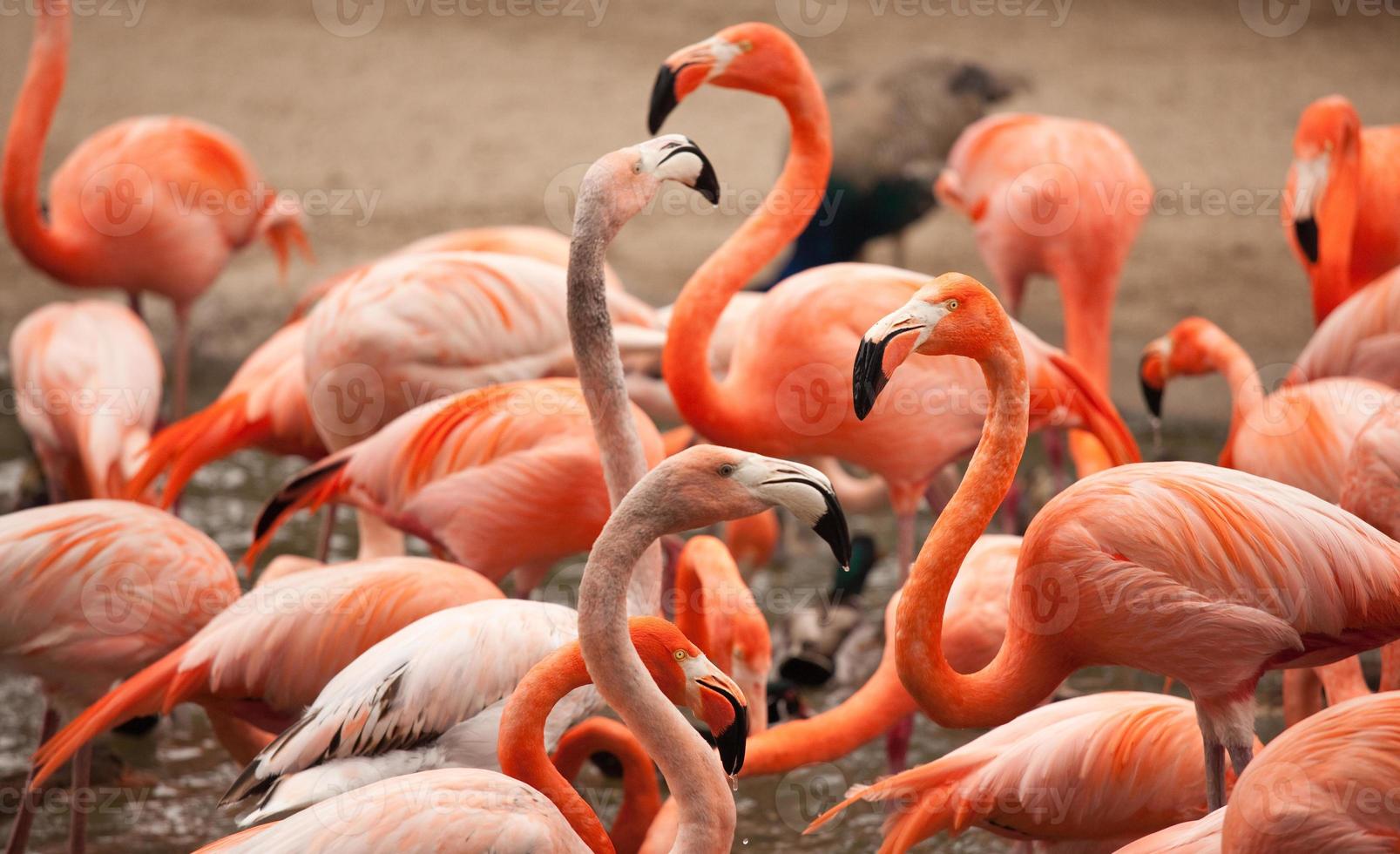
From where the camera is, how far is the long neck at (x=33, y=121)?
5.20 metres

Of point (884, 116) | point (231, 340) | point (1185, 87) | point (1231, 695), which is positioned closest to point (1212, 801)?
point (1231, 695)

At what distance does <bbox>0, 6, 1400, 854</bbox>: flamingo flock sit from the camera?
8.05ft

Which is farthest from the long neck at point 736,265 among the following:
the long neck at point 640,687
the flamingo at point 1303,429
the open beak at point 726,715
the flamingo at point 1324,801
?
the flamingo at point 1324,801

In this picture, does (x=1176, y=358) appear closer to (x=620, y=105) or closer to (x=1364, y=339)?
(x=1364, y=339)

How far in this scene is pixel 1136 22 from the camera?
978 centimetres

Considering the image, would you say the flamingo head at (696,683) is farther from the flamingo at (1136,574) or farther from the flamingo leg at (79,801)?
the flamingo leg at (79,801)

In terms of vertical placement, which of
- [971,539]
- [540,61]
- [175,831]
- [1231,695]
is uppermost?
[540,61]

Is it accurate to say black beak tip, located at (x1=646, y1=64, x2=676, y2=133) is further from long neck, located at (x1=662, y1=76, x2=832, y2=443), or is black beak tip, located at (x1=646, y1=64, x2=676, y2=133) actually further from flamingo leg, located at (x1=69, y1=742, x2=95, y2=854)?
flamingo leg, located at (x1=69, y1=742, x2=95, y2=854)

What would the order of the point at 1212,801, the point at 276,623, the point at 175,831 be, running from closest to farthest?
the point at 1212,801 → the point at 276,623 → the point at 175,831

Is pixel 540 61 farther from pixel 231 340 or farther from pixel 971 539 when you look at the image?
pixel 971 539

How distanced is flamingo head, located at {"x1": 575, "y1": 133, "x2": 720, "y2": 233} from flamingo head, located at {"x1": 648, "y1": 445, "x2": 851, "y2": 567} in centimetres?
95

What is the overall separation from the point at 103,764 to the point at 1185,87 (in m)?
6.94

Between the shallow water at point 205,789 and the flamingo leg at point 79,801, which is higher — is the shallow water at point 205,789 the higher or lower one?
the lower one

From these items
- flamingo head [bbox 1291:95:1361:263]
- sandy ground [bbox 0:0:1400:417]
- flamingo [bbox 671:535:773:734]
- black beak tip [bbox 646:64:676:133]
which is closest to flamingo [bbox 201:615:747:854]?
flamingo [bbox 671:535:773:734]
